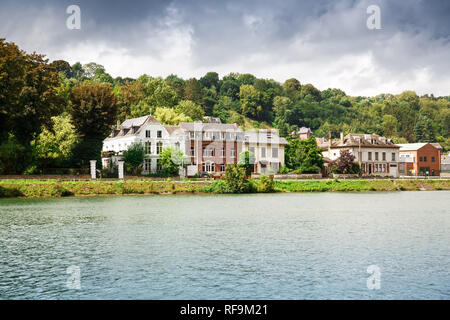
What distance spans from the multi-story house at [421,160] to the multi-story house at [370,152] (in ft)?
20.8

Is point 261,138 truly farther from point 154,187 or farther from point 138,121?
point 154,187

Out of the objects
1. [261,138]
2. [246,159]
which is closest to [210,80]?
[261,138]

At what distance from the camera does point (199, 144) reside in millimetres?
74812

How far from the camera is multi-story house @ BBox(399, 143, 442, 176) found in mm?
99500

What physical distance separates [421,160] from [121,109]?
6396 cm

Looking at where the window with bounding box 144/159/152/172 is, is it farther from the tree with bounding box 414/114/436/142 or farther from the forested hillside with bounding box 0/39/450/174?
the tree with bounding box 414/114/436/142

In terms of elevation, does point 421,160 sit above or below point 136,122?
below

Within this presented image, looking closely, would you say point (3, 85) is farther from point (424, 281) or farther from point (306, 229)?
point (424, 281)

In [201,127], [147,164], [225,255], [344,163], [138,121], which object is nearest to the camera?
[225,255]

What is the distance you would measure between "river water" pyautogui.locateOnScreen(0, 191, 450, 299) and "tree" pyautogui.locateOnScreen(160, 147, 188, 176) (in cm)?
3368

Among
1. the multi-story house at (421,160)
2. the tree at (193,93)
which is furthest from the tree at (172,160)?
the tree at (193,93)

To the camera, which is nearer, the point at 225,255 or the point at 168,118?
the point at 225,255

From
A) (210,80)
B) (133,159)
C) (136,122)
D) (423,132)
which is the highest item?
(210,80)

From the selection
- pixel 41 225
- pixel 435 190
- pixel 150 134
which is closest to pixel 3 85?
pixel 150 134
